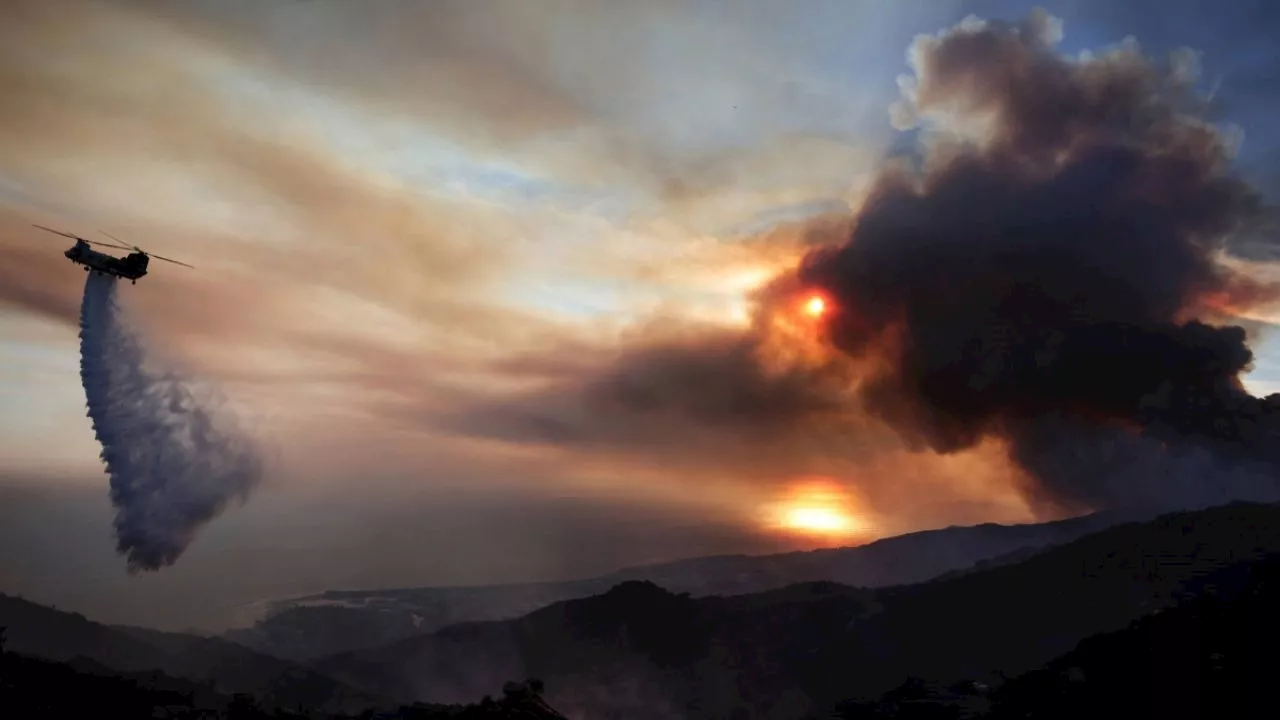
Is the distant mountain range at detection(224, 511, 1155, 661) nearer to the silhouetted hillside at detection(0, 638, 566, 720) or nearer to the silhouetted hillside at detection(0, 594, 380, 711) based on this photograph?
the silhouetted hillside at detection(0, 594, 380, 711)

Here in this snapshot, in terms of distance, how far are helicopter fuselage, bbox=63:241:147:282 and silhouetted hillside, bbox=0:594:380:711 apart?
5472cm

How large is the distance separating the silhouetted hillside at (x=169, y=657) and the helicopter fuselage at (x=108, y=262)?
54722 mm

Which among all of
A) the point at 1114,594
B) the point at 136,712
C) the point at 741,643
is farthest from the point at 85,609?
the point at 1114,594

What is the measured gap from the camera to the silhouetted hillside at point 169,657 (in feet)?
303

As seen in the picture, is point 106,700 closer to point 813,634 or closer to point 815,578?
point 813,634

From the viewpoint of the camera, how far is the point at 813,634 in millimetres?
106438

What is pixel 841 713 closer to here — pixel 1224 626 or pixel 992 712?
pixel 992 712

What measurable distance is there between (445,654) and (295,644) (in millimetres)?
70770

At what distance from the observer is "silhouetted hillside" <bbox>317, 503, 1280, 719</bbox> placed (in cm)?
9038

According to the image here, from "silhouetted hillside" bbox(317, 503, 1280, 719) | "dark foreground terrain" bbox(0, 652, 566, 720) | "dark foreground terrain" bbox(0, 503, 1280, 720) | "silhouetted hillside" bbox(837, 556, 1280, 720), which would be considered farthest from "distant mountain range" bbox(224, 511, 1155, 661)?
"dark foreground terrain" bbox(0, 652, 566, 720)

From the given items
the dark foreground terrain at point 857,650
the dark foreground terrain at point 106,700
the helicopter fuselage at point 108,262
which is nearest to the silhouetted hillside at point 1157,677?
the dark foreground terrain at point 857,650

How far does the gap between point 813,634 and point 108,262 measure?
9710 centimetres

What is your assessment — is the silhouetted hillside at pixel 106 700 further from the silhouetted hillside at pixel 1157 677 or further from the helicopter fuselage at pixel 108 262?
the silhouetted hillside at pixel 1157 677

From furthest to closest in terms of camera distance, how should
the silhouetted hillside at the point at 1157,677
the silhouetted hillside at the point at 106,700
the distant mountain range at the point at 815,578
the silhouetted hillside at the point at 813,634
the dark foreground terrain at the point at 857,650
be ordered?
the distant mountain range at the point at 815,578, the silhouetted hillside at the point at 813,634, the dark foreground terrain at the point at 857,650, the silhouetted hillside at the point at 1157,677, the silhouetted hillside at the point at 106,700
